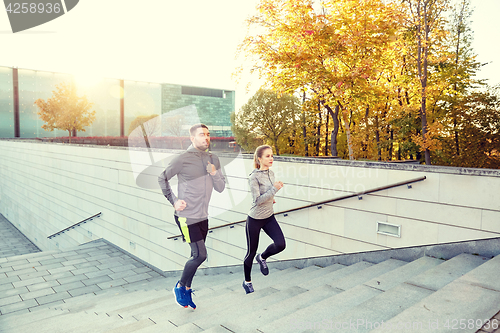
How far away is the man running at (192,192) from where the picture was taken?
3.75 meters

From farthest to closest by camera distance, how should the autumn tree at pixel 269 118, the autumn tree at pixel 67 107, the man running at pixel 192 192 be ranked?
1. the autumn tree at pixel 67 107
2. the autumn tree at pixel 269 118
3. the man running at pixel 192 192

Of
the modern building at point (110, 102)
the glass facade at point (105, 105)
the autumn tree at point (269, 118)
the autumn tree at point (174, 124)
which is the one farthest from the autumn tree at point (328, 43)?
the glass facade at point (105, 105)

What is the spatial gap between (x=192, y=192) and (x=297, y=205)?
8.88ft

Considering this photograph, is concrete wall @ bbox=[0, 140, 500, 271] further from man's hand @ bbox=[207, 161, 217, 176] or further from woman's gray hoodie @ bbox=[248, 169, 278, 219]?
man's hand @ bbox=[207, 161, 217, 176]

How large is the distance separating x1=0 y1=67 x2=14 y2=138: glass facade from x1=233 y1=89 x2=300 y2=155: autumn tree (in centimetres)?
2599

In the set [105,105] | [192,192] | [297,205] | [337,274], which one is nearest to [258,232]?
[192,192]

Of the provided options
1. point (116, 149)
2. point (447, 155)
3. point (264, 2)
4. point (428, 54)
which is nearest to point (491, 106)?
point (447, 155)

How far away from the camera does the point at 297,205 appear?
238 inches

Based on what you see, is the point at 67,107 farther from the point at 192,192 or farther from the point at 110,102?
the point at 192,192

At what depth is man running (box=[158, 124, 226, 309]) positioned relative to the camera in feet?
12.3

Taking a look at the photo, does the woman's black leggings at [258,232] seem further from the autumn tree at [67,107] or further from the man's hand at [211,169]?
the autumn tree at [67,107]

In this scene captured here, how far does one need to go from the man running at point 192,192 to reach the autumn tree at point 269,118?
18.4 meters

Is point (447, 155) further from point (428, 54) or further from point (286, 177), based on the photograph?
point (286, 177)

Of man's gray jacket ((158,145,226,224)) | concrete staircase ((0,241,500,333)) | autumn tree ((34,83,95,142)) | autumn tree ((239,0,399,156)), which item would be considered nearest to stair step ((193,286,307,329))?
concrete staircase ((0,241,500,333))
